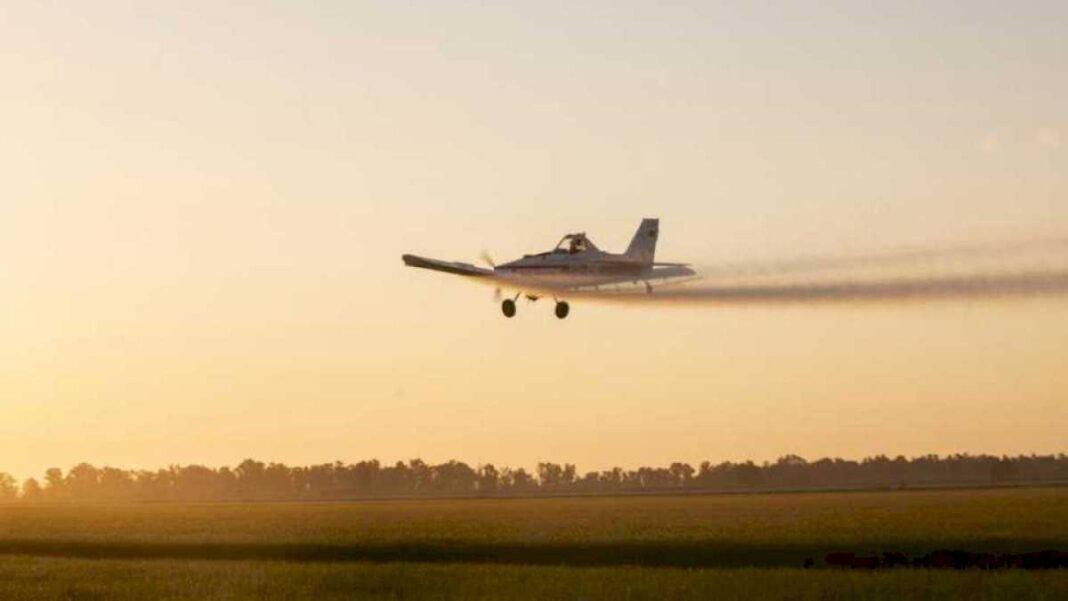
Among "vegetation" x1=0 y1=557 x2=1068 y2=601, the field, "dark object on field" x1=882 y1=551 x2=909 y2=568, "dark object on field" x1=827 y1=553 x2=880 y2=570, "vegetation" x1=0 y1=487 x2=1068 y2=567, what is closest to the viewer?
"vegetation" x1=0 y1=557 x2=1068 y2=601

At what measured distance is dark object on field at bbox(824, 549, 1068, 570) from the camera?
2827 inches

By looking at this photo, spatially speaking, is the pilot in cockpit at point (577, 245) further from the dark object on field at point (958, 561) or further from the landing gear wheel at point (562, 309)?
the dark object on field at point (958, 561)

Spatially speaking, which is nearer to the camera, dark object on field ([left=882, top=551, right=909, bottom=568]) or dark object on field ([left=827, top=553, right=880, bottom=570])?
dark object on field ([left=827, top=553, right=880, bottom=570])

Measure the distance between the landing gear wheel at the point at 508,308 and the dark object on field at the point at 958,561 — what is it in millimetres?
21755

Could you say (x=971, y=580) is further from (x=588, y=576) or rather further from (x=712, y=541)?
(x=712, y=541)

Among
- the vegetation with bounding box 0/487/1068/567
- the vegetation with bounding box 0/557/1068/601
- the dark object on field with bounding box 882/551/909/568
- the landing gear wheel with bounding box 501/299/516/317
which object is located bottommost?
the vegetation with bounding box 0/557/1068/601

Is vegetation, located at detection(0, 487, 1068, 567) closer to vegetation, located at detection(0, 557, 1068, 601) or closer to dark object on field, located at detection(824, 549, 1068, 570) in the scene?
dark object on field, located at detection(824, 549, 1068, 570)

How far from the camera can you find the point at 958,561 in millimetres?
73188

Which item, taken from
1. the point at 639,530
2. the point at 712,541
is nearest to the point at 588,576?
the point at 712,541

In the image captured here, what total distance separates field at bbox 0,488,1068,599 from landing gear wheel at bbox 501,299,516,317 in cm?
1146

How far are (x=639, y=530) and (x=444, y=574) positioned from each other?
158 ft

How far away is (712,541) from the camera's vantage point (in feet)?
334

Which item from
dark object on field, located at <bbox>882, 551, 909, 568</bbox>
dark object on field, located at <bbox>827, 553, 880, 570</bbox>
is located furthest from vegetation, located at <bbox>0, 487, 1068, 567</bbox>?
dark object on field, located at <bbox>882, 551, 909, 568</bbox>

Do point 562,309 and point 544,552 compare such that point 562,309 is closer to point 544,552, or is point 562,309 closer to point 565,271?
point 565,271
